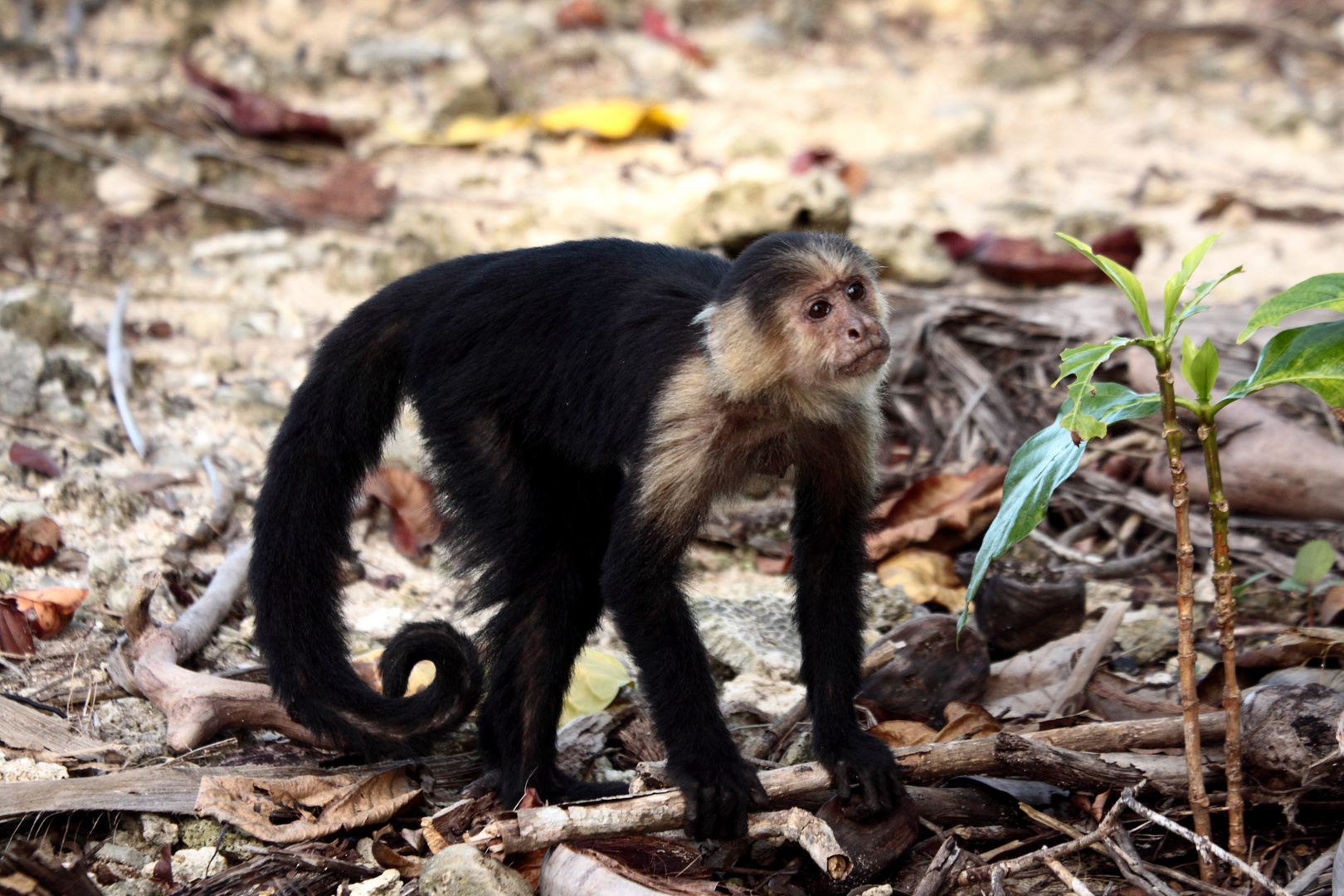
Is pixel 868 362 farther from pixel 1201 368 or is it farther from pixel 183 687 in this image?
pixel 183 687

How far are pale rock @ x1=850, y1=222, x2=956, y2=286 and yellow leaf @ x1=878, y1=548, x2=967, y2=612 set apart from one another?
5.24 feet

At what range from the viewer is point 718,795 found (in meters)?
2.22

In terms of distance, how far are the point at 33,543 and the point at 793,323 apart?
1.98 m

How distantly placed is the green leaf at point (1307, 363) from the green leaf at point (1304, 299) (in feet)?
0.19

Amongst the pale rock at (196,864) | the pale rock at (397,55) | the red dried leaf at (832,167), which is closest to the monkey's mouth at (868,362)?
the pale rock at (196,864)

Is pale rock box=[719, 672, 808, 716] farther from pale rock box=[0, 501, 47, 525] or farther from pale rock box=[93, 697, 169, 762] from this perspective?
pale rock box=[0, 501, 47, 525]

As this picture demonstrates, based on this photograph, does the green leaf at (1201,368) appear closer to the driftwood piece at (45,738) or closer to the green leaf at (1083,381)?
the green leaf at (1083,381)

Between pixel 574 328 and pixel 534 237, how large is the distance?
98.7 inches

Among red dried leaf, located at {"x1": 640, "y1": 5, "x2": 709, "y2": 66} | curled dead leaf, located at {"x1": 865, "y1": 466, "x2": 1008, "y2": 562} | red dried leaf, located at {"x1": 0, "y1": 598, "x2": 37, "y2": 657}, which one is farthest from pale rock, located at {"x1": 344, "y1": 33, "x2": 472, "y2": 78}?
red dried leaf, located at {"x1": 0, "y1": 598, "x2": 37, "y2": 657}

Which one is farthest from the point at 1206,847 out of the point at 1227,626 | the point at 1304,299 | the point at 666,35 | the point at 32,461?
the point at 666,35

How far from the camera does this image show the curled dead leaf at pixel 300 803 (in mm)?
2314

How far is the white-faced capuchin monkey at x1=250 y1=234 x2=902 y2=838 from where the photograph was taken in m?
2.34

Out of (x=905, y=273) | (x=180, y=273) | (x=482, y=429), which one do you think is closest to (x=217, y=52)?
(x=180, y=273)

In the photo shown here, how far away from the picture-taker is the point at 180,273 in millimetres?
4598
